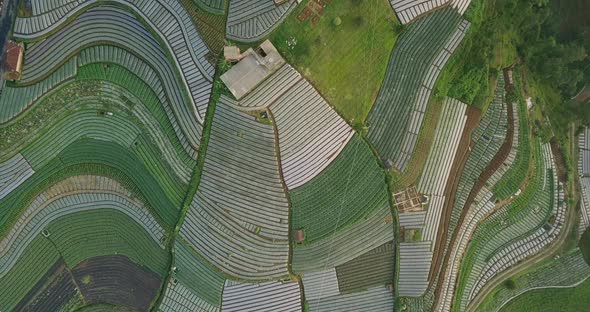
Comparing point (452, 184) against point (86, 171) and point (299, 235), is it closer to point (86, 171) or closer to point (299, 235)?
point (299, 235)

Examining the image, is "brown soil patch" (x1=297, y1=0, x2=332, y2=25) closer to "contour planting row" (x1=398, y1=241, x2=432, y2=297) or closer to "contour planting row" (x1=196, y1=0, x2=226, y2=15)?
"contour planting row" (x1=196, y1=0, x2=226, y2=15)

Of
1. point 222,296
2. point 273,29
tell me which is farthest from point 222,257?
point 273,29

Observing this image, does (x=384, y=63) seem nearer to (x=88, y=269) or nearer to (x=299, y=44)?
(x=299, y=44)

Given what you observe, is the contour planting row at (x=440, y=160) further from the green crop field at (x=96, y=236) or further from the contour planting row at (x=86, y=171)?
the green crop field at (x=96, y=236)

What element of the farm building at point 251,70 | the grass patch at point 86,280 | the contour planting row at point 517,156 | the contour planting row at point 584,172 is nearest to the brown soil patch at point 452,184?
the contour planting row at point 517,156

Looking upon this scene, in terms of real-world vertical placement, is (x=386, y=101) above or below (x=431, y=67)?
below

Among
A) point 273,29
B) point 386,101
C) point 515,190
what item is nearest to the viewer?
point 273,29
